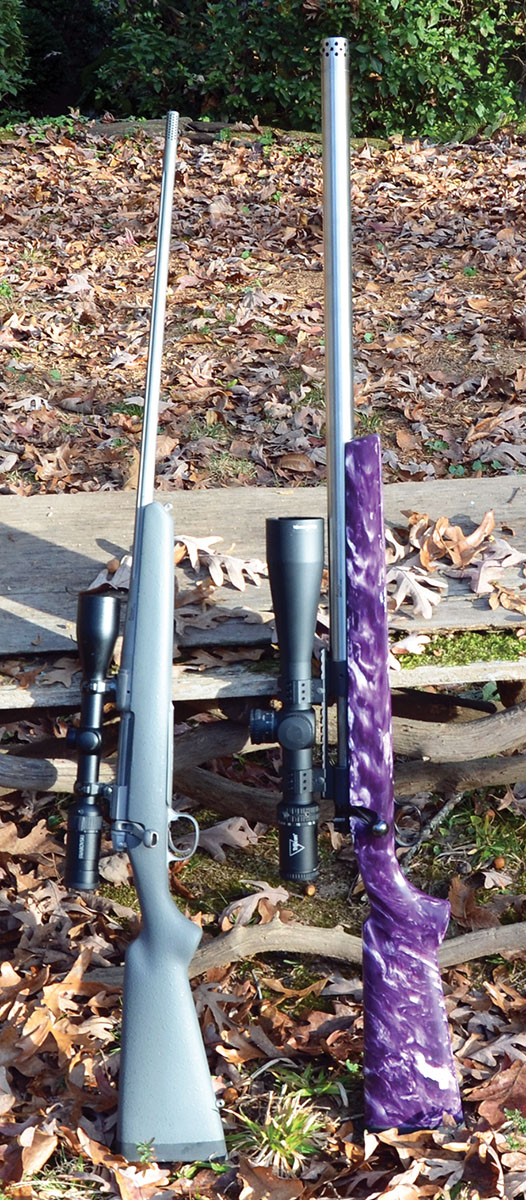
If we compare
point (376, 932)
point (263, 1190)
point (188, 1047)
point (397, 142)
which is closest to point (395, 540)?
point (376, 932)

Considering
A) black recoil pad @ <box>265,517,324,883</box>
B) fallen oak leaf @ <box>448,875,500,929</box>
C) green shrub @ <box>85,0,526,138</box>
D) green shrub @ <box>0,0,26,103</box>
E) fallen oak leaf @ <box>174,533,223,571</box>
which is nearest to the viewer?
black recoil pad @ <box>265,517,324,883</box>

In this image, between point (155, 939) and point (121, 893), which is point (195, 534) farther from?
point (155, 939)

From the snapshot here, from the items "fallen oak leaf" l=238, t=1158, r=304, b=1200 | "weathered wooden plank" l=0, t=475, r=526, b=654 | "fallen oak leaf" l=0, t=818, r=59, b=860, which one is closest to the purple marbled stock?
"fallen oak leaf" l=238, t=1158, r=304, b=1200

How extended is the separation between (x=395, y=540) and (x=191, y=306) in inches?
167

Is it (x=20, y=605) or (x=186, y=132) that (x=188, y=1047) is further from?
(x=186, y=132)

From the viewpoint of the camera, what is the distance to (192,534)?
367 centimetres

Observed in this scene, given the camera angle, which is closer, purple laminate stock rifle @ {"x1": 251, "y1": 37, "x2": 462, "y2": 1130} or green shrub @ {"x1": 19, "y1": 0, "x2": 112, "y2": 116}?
purple laminate stock rifle @ {"x1": 251, "y1": 37, "x2": 462, "y2": 1130}

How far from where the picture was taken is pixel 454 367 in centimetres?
646

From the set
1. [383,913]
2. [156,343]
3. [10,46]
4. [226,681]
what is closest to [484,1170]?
[383,913]

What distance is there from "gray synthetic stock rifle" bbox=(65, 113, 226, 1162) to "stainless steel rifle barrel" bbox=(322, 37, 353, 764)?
446 millimetres

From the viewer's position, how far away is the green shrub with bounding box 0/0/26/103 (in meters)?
11.7

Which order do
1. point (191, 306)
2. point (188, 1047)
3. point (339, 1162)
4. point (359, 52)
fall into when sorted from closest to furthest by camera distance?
1. point (188, 1047)
2. point (339, 1162)
3. point (191, 306)
4. point (359, 52)

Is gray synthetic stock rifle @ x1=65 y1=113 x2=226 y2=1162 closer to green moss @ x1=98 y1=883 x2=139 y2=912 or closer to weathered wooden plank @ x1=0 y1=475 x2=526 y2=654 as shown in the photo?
weathered wooden plank @ x1=0 y1=475 x2=526 y2=654

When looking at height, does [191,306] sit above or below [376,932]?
above
